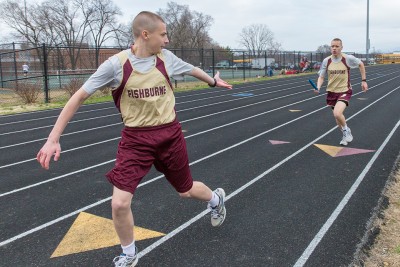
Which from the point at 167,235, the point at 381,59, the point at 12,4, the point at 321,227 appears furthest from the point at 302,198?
the point at 381,59

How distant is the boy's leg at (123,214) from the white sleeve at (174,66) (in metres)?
1.09

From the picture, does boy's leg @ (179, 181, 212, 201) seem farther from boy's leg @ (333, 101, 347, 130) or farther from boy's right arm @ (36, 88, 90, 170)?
boy's leg @ (333, 101, 347, 130)

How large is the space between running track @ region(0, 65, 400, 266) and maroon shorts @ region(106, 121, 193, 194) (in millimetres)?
816

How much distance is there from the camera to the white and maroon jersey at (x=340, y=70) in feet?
25.4

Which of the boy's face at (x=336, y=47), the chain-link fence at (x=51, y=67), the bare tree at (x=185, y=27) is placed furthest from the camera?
the bare tree at (x=185, y=27)

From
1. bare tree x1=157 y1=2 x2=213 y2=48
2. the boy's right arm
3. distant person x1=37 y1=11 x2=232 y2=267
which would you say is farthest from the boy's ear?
bare tree x1=157 y1=2 x2=213 y2=48

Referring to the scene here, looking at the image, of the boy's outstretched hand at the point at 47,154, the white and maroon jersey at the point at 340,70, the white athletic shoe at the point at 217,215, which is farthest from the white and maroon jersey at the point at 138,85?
the white and maroon jersey at the point at 340,70

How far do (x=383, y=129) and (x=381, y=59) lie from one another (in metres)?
77.6

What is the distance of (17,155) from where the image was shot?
7.55 m

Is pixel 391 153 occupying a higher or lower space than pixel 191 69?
lower

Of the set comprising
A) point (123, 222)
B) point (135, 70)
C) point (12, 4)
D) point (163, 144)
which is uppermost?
point (12, 4)

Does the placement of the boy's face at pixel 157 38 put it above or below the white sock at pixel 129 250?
above

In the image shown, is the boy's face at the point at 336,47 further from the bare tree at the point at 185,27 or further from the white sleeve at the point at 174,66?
the bare tree at the point at 185,27

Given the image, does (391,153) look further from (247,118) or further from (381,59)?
(381,59)
